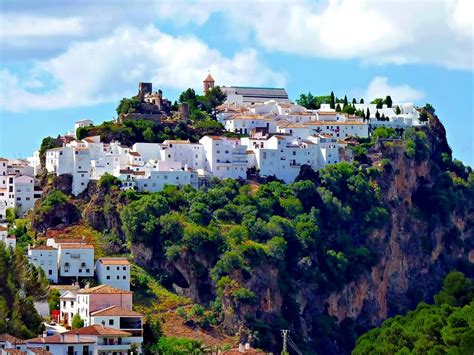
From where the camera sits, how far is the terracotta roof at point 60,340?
8638 centimetres

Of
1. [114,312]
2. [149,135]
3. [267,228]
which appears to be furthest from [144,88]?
[114,312]

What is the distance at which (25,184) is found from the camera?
122062 mm

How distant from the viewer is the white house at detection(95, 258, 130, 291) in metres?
109

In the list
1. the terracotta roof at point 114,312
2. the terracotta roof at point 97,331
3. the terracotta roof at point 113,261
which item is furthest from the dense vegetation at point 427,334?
the terracotta roof at point 97,331

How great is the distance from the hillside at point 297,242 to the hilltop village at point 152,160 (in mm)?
1683

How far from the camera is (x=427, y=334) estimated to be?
326ft

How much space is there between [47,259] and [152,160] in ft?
58.9

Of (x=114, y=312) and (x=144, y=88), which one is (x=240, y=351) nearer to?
(x=114, y=312)

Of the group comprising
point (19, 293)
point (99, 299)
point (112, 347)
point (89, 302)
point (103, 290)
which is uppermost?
point (103, 290)

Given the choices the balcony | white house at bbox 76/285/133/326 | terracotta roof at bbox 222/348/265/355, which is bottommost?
terracotta roof at bbox 222/348/265/355

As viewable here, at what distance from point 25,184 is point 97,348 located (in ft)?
113

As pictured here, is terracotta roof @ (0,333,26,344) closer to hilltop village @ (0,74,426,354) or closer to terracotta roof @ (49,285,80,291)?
hilltop village @ (0,74,426,354)

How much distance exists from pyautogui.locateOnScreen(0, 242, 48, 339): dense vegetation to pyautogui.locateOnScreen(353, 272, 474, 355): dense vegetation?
1828 centimetres

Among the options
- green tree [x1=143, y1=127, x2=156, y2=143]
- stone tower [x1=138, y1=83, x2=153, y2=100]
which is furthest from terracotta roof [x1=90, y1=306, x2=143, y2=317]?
stone tower [x1=138, y1=83, x2=153, y2=100]
